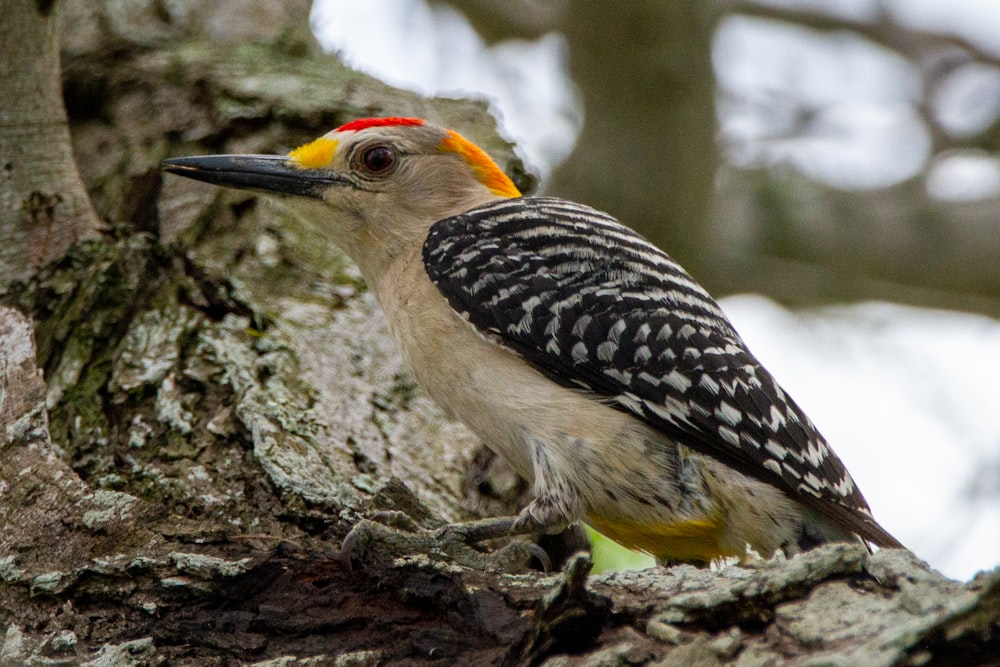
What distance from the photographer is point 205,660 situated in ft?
9.57

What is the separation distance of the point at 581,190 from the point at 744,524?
437cm

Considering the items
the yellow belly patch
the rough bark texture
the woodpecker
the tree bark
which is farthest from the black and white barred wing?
the tree bark

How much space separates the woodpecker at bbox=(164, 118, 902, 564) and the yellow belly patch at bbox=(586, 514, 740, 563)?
0.01m

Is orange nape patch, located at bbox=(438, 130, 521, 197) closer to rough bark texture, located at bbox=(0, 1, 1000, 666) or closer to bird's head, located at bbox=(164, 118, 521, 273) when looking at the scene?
bird's head, located at bbox=(164, 118, 521, 273)

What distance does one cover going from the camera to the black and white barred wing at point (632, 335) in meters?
4.07

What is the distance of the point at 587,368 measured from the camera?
4258 mm

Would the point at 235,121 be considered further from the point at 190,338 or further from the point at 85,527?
the point at 85,527

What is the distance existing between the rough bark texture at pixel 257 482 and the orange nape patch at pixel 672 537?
40 centimetres

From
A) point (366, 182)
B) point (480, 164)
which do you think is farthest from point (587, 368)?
point (480, 164)

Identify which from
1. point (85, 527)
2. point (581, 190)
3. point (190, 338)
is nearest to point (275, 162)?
point (190, 338)

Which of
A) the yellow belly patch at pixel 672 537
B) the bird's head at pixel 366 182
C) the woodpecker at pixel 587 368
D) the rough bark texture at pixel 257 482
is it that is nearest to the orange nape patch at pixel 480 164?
the bird's head at pixel 366 182

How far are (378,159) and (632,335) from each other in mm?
1714

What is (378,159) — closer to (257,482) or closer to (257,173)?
(257,173)

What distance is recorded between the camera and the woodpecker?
4.05 metres
